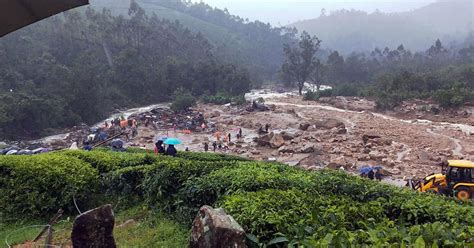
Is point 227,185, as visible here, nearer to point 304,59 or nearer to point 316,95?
point 316,95

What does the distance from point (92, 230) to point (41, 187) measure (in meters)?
3.29

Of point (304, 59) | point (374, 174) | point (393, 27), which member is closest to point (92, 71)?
point (304, 59)

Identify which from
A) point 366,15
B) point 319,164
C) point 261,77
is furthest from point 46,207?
point 366,15

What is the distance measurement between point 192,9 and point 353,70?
72.8m

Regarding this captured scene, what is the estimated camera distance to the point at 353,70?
64750 millimetres

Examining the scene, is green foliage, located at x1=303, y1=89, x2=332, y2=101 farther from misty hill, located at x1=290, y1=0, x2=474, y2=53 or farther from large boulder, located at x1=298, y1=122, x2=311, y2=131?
misty hill, located at x1=290, y1=0, x2=474, y2=53

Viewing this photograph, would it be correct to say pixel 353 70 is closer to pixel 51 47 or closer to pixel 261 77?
pixel 261 77

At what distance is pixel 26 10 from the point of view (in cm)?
202

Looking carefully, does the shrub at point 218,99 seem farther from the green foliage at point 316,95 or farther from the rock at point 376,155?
the rock at point 376,155

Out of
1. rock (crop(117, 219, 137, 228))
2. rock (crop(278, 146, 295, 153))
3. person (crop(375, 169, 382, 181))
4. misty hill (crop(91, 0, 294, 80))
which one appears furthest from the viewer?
misty hill (crop(91, 0, 294, 80))

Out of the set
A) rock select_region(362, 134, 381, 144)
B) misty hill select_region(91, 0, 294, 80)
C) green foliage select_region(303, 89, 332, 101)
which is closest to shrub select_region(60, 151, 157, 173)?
rock select_region(362, 134, 381, 144)

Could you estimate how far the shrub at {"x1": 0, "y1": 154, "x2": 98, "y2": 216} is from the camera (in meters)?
6.92

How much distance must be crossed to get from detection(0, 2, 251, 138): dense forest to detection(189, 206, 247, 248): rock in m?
29.2

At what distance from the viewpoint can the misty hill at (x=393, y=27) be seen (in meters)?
167
